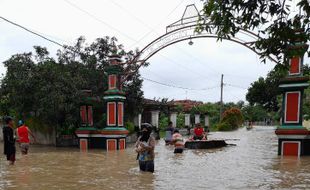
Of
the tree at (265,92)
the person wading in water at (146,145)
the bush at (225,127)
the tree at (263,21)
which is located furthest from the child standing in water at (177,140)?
the tree at (265,92)

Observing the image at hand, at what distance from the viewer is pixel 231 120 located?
46.7 metres

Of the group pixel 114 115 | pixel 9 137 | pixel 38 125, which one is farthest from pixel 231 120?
pixel 9 137

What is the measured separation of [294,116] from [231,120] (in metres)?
30.6

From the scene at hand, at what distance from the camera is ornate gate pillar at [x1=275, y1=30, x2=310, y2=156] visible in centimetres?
1627

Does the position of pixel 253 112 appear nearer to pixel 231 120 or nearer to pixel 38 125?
pixel 231 120

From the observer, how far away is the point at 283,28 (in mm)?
6215

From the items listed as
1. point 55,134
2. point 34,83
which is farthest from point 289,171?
point 55,134

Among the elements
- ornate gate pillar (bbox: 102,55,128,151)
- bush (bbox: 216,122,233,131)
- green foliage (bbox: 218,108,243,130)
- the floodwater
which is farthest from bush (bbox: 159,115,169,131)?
the floodwater

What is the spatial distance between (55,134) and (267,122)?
185 feet

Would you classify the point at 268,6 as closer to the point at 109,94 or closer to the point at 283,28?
the point at 283,28

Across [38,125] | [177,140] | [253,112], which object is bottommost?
[253,112]

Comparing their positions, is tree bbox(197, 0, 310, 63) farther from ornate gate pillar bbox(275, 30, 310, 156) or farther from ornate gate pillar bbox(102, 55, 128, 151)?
ornate gate pillar bbox(102, 55, 128, 151)

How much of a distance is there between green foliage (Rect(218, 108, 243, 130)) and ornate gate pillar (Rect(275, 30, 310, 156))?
29.1 m

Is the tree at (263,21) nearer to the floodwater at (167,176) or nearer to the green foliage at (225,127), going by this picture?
the floodwater at (167,176)
